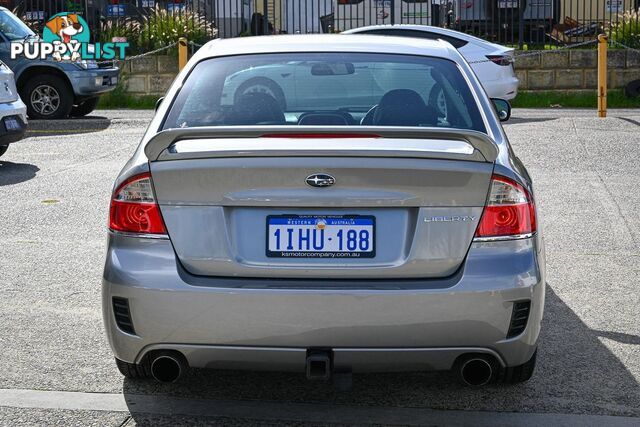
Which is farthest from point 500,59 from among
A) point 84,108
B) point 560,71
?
point 84,108

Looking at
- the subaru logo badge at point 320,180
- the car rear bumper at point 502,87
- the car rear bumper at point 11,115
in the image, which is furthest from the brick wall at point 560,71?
the subaru logo badge at point 320,180

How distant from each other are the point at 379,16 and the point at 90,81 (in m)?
7.53

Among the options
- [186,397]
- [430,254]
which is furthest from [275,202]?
[186,397]

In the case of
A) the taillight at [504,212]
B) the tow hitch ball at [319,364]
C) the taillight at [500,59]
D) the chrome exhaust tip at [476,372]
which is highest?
the taillight at [504,212]

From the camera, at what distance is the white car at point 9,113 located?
12.6 meters

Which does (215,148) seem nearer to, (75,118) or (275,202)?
(275,202)

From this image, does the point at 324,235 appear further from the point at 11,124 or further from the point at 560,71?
the point at 560,71

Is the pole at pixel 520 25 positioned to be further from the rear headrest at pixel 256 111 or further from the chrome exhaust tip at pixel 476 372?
the chrome exhaust tip at pixel 476 372

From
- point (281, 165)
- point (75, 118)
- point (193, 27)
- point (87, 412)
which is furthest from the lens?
point (193, 27)

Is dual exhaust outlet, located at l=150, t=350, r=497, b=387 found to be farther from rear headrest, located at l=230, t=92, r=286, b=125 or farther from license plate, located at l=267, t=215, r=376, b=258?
rear headrest, located at l=230, t=92, r=286, b=125

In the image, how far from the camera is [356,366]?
432 centimetres

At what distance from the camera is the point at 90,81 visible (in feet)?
61.1

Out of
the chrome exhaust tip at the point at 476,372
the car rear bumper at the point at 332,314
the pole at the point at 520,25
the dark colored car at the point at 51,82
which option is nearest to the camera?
the car rear bumper at the point at 332,314

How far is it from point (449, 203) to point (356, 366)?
70cm
